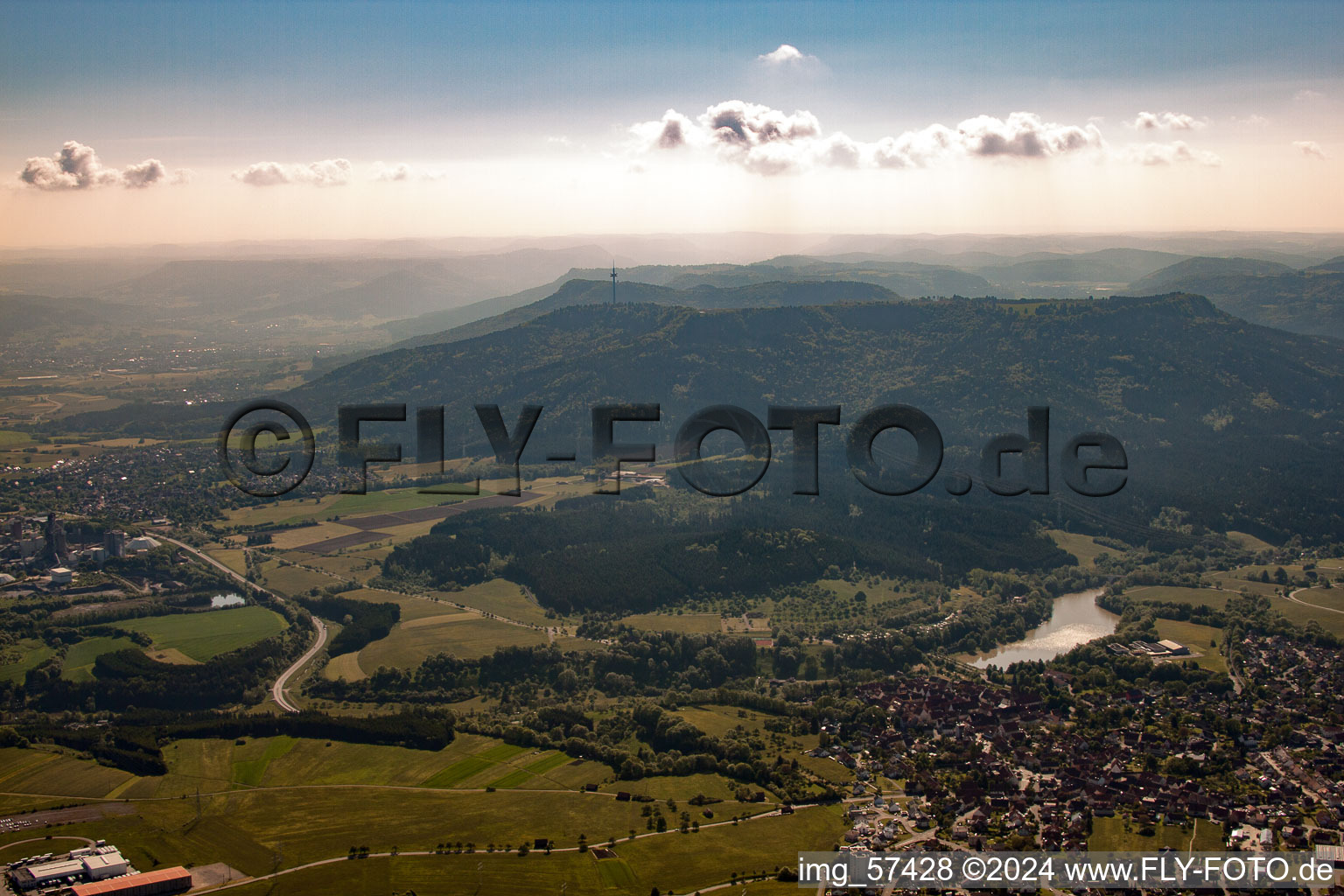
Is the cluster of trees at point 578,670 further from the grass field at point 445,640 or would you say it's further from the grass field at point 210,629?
the grass field at point 210,629

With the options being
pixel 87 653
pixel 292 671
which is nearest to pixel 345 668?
pixel 292 671

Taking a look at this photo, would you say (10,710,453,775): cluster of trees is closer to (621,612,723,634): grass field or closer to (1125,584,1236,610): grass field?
(621,612,723,634): grass field

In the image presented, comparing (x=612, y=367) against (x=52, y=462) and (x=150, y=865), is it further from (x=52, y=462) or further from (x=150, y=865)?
(x=150, y=865)

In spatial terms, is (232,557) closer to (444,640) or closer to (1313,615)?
(444,640)

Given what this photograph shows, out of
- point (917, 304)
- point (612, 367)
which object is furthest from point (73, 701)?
point (917, 304)

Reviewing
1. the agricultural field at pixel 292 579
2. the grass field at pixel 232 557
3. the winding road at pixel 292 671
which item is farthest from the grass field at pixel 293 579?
the winding road at pixel 292 671

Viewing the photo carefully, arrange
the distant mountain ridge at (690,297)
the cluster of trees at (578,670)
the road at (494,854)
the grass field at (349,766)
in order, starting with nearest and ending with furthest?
the road at (494,854) → the grass field at (349,766) → the cluster of trees at (578,670) → the distant mountain ridge at (690,297)
